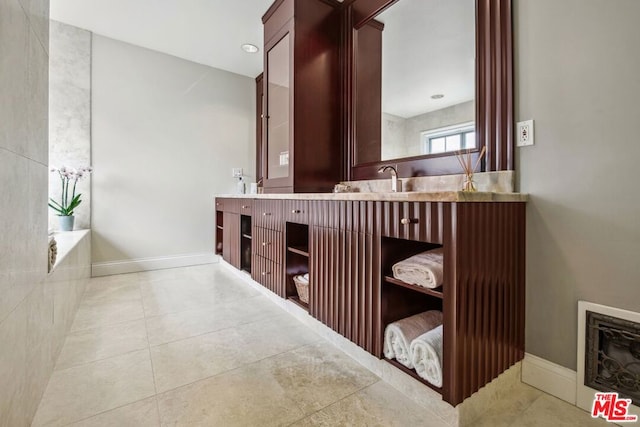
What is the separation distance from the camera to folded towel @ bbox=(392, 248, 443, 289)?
110 cm

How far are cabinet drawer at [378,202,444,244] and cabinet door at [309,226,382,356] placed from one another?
0.41 feet

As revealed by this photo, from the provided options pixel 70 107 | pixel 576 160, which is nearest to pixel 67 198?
pixel 70 107

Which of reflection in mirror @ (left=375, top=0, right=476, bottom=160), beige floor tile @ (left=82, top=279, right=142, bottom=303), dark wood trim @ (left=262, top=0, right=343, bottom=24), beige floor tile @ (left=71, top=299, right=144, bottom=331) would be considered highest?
dark wood trim @ (left=262, top=0, right=343, bottom=24)

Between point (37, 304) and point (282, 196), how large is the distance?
1.31m

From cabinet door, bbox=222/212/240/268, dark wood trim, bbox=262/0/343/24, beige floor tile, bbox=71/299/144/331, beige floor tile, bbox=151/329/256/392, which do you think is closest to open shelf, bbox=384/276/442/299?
beige floor tile, bbox=151/329/256/392

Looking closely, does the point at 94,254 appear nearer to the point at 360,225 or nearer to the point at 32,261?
the point at 32,261

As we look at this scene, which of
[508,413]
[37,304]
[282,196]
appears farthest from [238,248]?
[508,413]

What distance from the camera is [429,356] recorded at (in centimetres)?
109

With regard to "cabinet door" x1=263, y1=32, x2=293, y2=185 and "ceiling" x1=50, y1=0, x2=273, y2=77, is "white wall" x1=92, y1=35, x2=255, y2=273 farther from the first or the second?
"cabinet door" x1=263, y1=32, x2=293, y2=185

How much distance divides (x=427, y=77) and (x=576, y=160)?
0.94m

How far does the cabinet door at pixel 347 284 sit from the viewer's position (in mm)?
1296

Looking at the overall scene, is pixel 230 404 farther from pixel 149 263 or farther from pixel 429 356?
pixel 149 263

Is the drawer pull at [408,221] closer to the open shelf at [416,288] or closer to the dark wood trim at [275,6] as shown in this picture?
the open shelf at [416,288]

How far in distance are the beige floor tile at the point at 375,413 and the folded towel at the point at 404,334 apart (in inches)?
5.9
